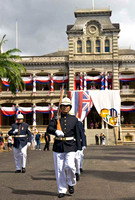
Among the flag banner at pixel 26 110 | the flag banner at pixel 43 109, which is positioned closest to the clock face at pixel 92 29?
the flag banner at pixel 43 109

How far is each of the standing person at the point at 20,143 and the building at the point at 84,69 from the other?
3564 centimetres

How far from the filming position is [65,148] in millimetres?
7652

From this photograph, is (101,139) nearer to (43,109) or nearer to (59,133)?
(43,109)

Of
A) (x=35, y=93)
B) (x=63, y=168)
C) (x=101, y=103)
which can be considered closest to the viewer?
(x=63, y=168)

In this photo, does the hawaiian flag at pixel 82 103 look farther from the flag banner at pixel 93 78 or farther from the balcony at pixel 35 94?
the balcony at pixel 35 94

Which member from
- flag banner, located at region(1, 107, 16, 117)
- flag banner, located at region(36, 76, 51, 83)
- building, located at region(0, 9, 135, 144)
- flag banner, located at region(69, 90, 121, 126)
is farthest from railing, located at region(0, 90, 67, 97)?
flag banner, located at region(69, 90, 121, 126)

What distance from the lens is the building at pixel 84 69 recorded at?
160 ft

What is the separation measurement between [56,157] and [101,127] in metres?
41.3

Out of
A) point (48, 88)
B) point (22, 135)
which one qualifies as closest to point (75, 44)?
point (48, 88)

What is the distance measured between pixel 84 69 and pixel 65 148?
42.5m

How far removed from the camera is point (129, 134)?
4712cm

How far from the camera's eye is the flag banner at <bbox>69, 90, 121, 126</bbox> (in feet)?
143

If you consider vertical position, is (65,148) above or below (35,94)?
below

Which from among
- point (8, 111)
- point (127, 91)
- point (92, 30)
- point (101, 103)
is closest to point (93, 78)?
point (127, 91)
